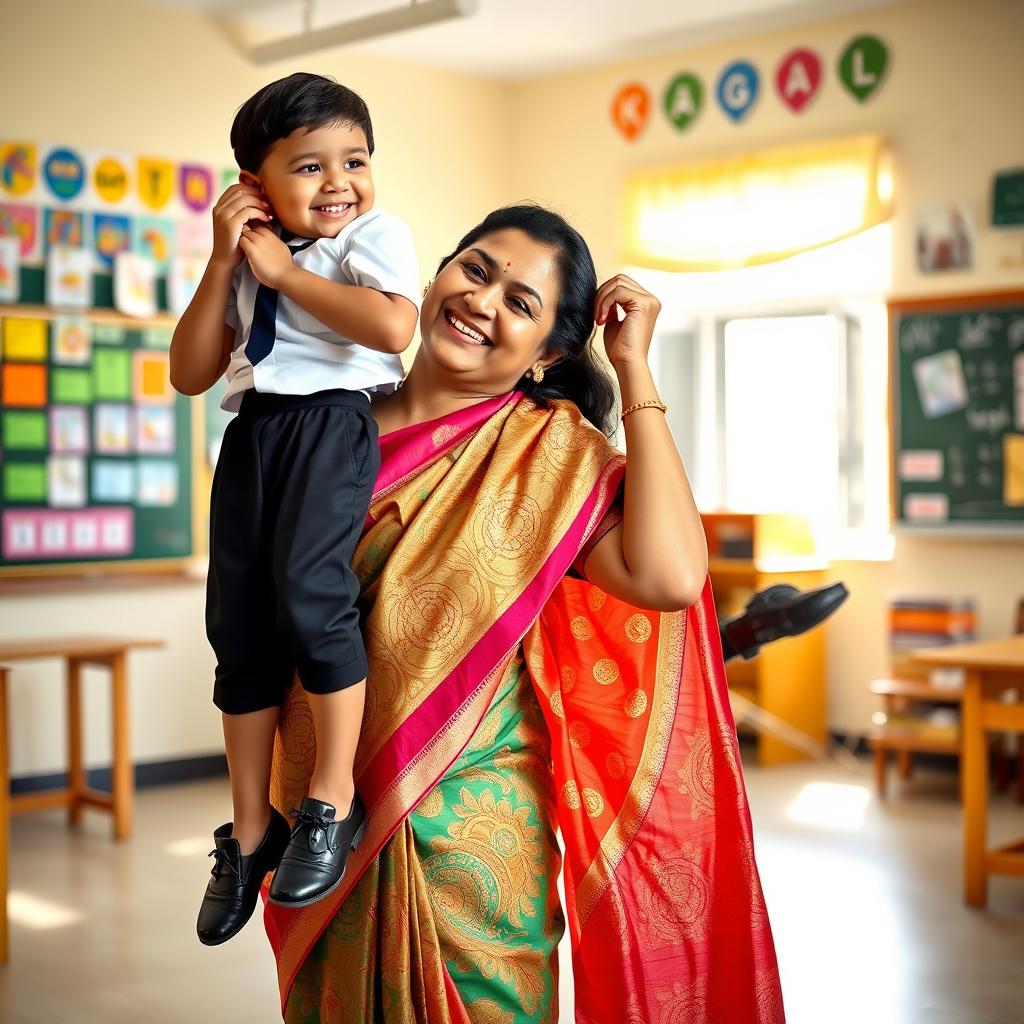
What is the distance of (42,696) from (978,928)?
3.54m

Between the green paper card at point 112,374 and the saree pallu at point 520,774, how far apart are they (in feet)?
13.6

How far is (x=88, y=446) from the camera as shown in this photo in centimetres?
571

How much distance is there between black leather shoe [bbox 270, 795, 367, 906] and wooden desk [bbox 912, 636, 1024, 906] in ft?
9.23

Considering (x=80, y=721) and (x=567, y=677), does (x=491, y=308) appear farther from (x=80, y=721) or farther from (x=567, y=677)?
(x=80, y=721)

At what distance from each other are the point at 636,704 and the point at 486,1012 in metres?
0.43

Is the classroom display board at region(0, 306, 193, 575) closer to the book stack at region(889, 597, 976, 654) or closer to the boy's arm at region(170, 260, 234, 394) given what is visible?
the book stack at region(889, 597, 976, 654)

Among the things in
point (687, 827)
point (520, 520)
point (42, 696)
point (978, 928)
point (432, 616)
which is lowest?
point (978, 928)

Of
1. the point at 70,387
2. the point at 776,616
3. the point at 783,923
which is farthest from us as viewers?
the point at 70,387

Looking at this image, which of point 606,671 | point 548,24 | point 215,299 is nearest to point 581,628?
point 606,671

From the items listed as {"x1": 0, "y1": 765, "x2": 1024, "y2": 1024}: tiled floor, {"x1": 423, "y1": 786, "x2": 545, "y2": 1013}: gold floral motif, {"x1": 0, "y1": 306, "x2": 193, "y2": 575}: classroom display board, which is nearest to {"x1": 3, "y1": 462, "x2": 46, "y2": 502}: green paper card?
{"x1": 0, "y1": 306, "x2": 193, "y2": 575}: classroom display board

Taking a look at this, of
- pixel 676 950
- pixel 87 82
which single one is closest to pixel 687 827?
pixel 676 950

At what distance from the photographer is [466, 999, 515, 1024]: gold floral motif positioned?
1758 mm

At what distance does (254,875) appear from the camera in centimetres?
175

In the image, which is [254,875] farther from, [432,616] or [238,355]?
[238,355]
